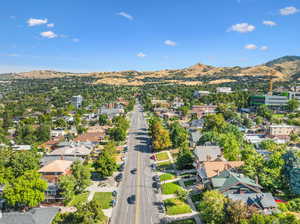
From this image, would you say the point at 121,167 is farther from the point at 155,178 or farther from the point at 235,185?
the point at 235,185

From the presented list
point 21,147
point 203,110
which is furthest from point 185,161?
point 203,110

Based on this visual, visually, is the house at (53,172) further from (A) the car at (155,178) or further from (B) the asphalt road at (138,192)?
(A) the car at (155,178)

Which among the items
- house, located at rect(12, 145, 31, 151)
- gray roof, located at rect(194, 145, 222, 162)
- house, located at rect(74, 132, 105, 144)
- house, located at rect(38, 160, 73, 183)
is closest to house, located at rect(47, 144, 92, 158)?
house, located at rect(74, 132, 105, 144)

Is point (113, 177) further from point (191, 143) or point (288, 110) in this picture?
point (288, 110)

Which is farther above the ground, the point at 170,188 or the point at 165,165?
the point at 165,165

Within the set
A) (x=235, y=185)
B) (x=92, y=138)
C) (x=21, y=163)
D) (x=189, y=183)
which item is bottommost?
(x=189, y=183)

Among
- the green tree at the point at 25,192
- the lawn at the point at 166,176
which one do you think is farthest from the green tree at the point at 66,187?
the lawn at the point at 166,176
